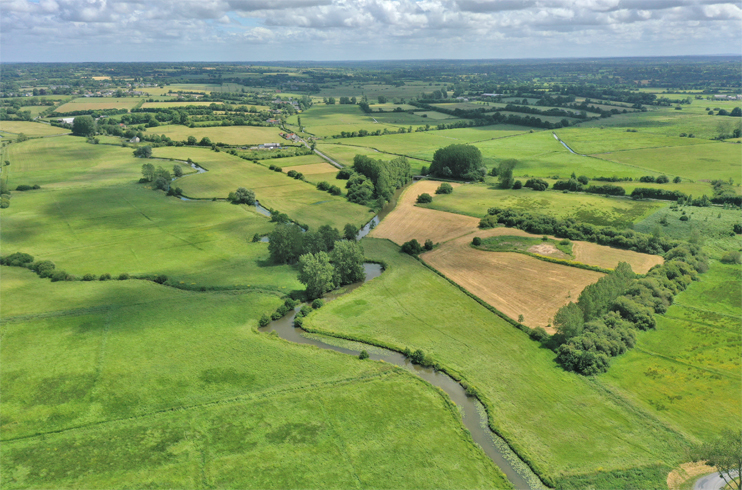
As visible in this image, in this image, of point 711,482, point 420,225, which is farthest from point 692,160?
point 711,482

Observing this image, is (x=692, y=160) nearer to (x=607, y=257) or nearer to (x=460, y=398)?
(x=607, y=257)

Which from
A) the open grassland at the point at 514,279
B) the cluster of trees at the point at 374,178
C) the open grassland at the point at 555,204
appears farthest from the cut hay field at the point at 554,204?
the open grassland at the point at 514,279

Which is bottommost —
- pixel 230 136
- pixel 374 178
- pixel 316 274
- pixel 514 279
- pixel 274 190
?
pixel 514 279

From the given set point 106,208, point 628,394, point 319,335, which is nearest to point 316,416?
point 319,335

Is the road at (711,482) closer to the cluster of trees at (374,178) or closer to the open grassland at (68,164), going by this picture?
the cluster of trees at (374,178)

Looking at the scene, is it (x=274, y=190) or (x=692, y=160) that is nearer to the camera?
(x=274, y=190)

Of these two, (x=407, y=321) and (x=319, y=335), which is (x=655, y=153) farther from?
(x=319, y=335)
